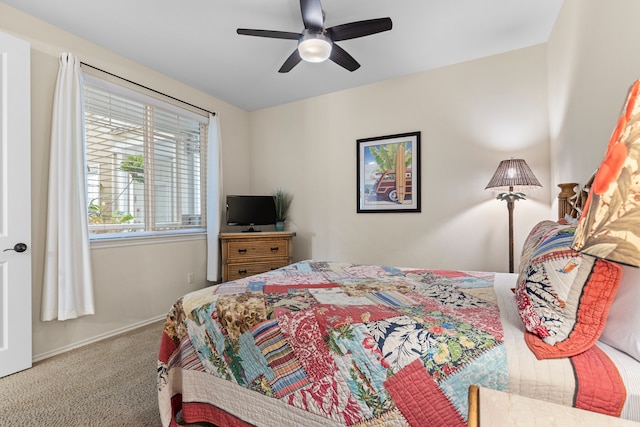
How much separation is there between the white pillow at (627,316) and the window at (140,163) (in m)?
3.46

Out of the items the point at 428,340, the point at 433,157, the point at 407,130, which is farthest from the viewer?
the point at 407,130

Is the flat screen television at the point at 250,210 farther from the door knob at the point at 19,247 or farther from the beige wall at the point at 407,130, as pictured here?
the door knob at the point at 19,247

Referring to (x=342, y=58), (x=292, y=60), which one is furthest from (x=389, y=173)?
(x=292, y=60)

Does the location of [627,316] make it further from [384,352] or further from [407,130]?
[407,130]

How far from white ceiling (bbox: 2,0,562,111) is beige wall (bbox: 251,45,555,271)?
0.27 m

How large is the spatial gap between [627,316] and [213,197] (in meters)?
3.64

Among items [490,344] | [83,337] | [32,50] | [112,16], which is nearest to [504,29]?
[490,344]

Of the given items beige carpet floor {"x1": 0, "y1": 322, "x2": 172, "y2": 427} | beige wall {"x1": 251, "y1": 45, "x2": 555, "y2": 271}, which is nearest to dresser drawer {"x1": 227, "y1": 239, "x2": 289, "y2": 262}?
beige wall {"x1": 251, "y1": 45, "x2": 555, "y2": 271}

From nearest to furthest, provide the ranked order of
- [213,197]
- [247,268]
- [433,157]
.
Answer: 1. [433,157]
2. [247,268]
3. [213,197]

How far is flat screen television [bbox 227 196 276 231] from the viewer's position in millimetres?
3826

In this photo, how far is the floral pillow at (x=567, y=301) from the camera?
2.90 feet

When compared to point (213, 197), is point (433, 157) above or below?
above

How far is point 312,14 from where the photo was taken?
195cm

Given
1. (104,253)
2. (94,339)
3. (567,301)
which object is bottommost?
(94,339)
